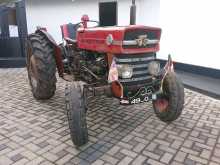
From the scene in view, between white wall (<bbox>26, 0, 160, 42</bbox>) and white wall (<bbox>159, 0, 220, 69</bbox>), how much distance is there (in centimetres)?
54

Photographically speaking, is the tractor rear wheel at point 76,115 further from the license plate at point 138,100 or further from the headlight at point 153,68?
the headlight at point 153,68

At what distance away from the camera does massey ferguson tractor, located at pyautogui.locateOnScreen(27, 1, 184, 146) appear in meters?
3.20

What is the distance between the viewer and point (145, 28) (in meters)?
3.48

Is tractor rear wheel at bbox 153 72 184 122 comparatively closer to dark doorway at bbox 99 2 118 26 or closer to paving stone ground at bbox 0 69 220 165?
paving stone ground at bbox 0 69 220 165

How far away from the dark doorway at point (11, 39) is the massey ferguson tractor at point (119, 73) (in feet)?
12.9

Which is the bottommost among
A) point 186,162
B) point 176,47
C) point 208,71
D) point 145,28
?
point 186,162

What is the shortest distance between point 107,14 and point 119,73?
6.09ft

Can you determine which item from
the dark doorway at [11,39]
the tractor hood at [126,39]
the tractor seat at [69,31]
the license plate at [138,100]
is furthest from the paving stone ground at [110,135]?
the dark doorway at [11,39]

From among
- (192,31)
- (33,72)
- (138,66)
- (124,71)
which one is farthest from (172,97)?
(192,31)

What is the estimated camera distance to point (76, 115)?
3070mm

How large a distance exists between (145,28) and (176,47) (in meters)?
4.13

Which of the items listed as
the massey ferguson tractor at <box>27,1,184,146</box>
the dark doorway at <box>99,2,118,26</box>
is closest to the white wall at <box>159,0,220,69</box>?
the dark doorway at <box>99,2,118,26</box>

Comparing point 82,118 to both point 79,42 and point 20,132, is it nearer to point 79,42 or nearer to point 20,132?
point 20,132

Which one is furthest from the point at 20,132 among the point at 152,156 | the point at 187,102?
the point at 187,102
